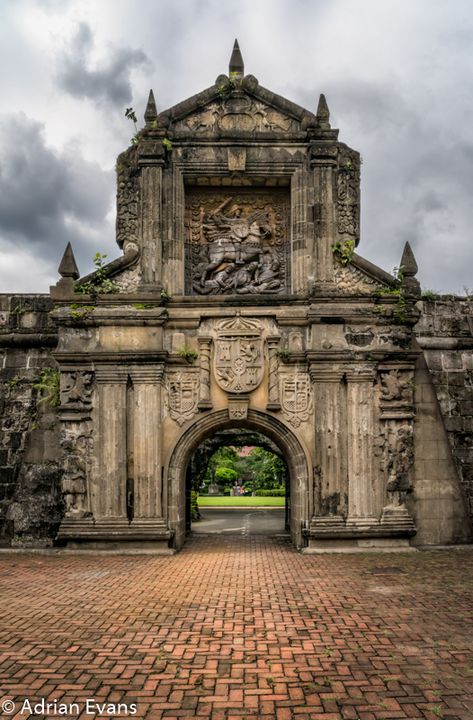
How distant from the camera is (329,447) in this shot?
38.0ft

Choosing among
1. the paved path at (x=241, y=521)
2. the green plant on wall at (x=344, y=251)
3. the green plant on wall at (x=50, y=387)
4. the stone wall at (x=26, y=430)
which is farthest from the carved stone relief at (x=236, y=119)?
the paved path at (x=241, y=521)

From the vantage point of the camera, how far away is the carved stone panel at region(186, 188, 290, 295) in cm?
1263

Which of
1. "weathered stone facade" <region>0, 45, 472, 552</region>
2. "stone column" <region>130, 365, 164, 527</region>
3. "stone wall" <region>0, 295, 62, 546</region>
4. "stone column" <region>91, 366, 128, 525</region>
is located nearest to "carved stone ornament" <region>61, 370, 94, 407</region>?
"weathered stone facade" <region>0, 45, 472, 552</region>

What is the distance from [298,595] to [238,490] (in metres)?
30.0

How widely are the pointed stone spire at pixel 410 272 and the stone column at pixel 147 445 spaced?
16.9 feet

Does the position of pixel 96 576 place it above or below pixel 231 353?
below

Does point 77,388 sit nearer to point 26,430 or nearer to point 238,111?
point 26,430

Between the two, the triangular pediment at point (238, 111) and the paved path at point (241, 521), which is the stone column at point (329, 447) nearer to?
the paved path at point (241, 521)

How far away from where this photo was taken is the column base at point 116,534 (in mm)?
11227

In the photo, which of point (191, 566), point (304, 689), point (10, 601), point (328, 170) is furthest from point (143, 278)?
point (304, 689)

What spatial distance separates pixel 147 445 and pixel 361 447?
4.07 metres

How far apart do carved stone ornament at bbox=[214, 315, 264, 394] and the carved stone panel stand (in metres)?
0.89

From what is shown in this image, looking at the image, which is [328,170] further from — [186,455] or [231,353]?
[186,455]

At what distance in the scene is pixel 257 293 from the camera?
12.5m
